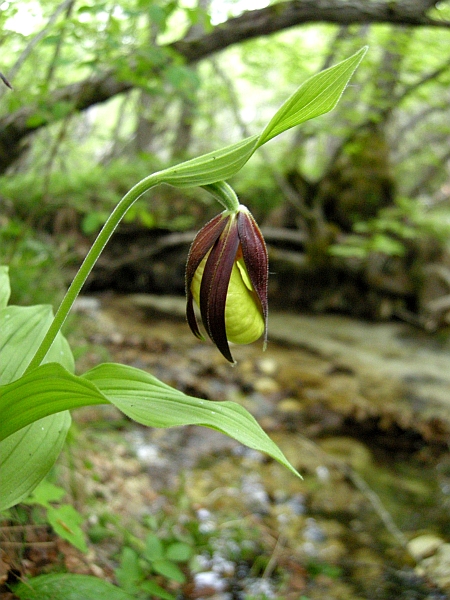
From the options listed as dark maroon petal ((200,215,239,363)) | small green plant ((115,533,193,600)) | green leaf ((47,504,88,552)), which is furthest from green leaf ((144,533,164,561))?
dark maroon petal ((200,215,239,363))

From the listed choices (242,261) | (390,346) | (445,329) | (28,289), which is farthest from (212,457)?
(445,329)

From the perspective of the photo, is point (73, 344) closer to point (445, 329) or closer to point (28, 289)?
point (28, 289)

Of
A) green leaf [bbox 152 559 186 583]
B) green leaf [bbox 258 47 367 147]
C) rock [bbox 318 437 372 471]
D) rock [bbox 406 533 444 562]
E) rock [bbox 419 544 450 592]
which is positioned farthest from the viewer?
rock [bbox 318 437 372 471]

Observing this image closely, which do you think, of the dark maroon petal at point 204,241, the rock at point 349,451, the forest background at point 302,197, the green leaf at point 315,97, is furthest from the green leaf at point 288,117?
the rock at point 349,451

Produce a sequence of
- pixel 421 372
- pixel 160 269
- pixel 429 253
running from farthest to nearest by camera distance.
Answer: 1. pixel 160 269
2. pixel 429 253
3. pixel 421 372

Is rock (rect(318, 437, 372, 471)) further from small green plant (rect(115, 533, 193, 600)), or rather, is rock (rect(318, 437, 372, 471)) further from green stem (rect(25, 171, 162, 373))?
green stem (rect(25, 171, 162, 373))

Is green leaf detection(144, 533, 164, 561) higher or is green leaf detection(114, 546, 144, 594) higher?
green leaf detection(114, 546, 144, 594)

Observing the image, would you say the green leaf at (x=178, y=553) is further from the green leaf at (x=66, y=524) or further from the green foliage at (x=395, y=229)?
the green foliage at (x=395, y=229)

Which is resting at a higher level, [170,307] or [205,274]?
[205,274]
